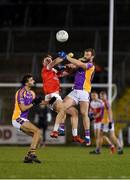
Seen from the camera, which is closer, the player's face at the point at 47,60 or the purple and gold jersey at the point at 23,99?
the purple and gold jersey at the point at 23,99

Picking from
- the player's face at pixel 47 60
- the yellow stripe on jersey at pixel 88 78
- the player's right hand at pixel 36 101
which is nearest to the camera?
the player's right hand at pixel 36 101

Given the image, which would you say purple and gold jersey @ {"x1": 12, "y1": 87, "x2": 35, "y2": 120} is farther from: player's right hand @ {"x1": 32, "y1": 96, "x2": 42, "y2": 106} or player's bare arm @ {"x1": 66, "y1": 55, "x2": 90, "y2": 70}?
player's bare arm @ {"x1": 66, "y1": 55, "x2": 90, "y2": 70}

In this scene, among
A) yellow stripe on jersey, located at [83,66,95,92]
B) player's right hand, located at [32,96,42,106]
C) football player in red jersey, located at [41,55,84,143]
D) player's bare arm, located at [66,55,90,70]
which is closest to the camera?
player's bare arm, located at [66,55,90,70]

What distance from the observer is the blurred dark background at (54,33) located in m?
32.0

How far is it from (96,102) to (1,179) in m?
11.5

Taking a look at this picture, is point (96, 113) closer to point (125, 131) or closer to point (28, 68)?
point (125, 131)

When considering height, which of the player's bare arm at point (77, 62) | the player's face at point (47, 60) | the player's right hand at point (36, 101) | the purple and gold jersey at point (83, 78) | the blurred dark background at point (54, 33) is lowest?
the player's right hand at point (36, 101)

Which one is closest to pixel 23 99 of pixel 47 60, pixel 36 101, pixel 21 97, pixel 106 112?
pixel 21 97

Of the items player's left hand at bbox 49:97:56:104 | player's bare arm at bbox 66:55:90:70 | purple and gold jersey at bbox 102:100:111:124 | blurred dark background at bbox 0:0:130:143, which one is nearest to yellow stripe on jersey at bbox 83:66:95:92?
player's bare arm at bbox 66:55:90:70

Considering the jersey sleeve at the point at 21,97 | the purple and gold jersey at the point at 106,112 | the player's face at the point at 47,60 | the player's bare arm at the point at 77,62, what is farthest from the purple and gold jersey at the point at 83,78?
the purple and gold jersey at the point at 106,112

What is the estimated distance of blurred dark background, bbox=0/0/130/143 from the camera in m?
32.0

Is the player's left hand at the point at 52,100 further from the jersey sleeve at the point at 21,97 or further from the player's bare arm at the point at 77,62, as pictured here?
the player's bare arm at the point at 77,62

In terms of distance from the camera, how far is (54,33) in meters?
34.6

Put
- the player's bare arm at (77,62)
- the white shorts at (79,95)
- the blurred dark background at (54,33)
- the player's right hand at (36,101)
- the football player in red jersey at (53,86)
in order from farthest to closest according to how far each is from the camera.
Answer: the blurred dark background at (54,33) → the football player in red jersey at (53,86) → the white shorts at (79,95) → the player's right hand at (36,101) → the player's bare arm at (77,62)
